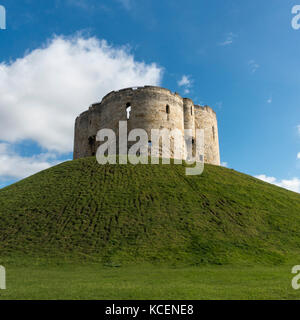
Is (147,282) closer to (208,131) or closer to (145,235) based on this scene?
(145,235)

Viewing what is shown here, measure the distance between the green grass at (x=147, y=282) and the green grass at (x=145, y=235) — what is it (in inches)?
1.4

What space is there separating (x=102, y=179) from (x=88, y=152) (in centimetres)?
1851

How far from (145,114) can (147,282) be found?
25.3 m

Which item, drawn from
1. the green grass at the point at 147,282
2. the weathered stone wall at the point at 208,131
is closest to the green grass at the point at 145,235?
the green grass at the point at 147,282

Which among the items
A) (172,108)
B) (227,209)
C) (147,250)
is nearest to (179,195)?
(227,209)

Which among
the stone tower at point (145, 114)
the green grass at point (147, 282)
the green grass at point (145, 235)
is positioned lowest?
the green grass at point (147, 282)

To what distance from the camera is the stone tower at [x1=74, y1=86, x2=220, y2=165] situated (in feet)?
111

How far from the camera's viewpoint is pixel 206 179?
79.6ft

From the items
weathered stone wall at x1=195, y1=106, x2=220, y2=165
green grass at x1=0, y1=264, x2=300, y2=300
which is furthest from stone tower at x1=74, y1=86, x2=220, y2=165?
green grass at x1=0, y1=264, x2=300, y2=300

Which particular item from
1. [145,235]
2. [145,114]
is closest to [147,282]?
[145,235]

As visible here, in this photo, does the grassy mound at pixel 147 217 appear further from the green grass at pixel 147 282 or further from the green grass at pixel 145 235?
the green grass at pixel 147 282

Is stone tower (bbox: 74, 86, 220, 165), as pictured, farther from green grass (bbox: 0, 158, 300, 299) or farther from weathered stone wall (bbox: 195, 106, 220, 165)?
green grass (bbox: 0, 158, 300, 299)

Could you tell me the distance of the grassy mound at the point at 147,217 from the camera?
49.6 ft

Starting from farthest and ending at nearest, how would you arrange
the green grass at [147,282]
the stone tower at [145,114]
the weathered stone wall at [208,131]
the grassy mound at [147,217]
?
the weathered stone wall at [208,131] → the stone tower at [145,114] → the grassy mound at [147,217] → the green grass at [147,282]
